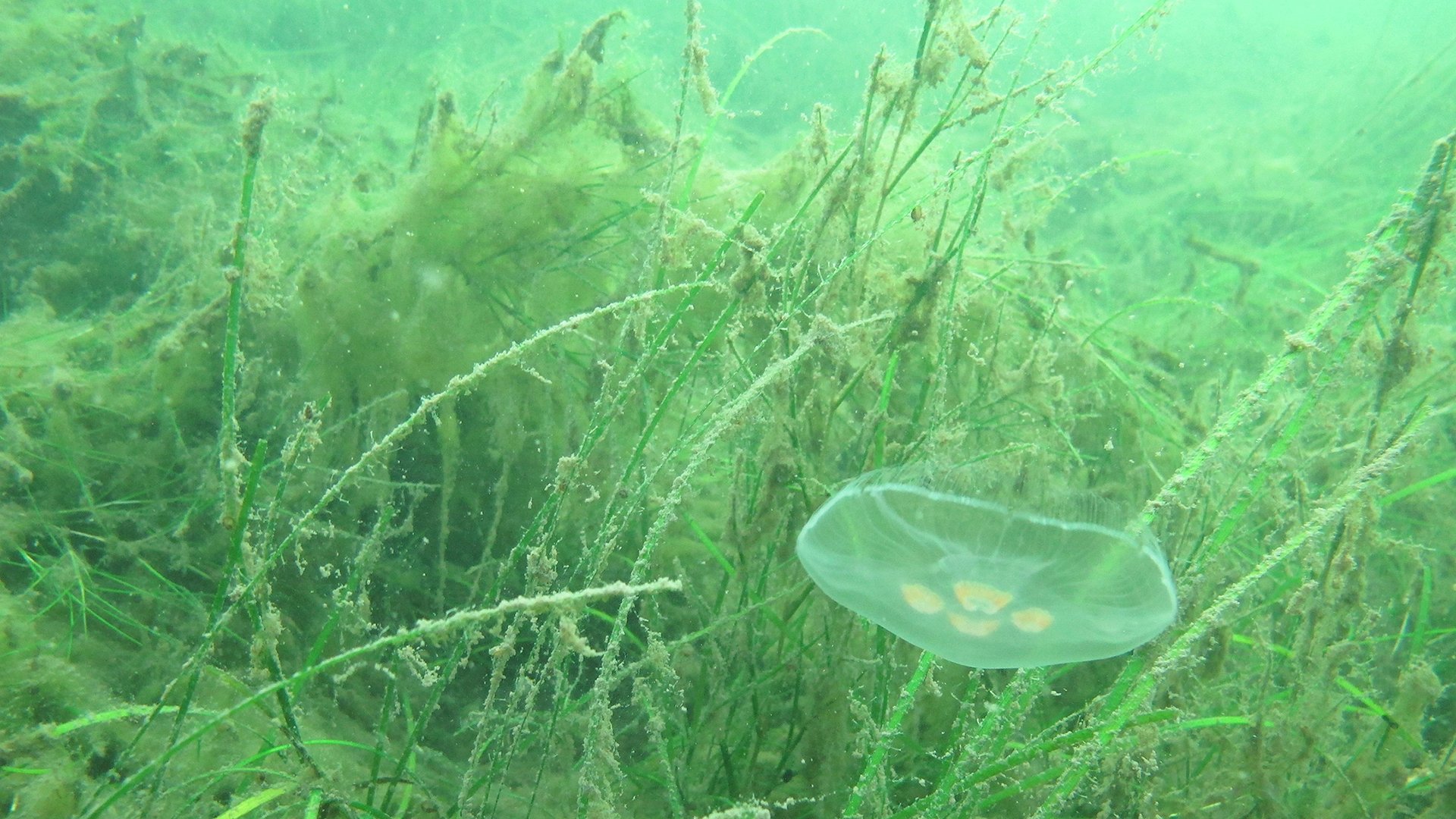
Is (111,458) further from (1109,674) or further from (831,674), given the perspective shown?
(1109,674)

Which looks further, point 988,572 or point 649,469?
point 649,469

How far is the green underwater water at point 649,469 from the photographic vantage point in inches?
68.9

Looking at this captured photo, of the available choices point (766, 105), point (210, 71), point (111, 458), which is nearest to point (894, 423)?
point (111, 458)

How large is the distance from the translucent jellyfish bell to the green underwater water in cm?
10

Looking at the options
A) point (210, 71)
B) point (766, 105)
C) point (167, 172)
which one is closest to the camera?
point (167, 172)

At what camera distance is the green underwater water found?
1.75m

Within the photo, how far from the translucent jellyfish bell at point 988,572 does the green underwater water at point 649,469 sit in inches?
3.9

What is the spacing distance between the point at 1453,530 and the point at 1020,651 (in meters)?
3.82

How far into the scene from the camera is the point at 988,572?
82.0 inches

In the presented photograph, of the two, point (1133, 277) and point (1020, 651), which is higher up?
point (1133, 277)

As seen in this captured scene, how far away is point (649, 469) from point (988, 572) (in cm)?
110

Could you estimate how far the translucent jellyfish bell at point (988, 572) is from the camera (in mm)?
1792

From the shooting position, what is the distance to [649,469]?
8.04 ft

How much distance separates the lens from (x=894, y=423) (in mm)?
2721
